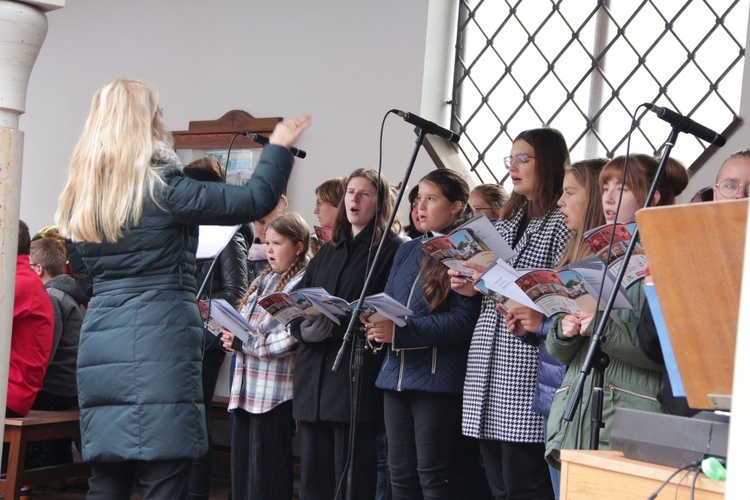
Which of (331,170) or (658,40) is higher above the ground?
(658,40)

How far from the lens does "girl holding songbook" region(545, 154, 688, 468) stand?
2.32 meters

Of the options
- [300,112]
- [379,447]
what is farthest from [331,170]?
[379,447]

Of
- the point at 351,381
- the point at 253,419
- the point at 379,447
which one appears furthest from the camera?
the point at 379,447

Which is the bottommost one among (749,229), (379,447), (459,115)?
(379,447)

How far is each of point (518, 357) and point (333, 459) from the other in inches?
37.1

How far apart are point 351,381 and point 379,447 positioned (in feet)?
2.89

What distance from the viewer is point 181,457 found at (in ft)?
7.88

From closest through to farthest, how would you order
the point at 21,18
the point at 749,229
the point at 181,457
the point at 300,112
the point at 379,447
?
the point at 749,229
the point at 181,457
the point at 21,18
the point at 379,447
the point at 300,112

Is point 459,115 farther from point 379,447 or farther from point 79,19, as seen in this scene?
point 79,19

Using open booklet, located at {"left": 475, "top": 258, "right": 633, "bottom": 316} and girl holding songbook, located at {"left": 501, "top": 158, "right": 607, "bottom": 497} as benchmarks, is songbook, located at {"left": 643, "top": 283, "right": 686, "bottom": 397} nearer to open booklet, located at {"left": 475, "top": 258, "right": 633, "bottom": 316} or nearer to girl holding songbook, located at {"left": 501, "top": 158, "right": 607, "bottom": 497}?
open booklet, located at {"left": 475, "top": 258, "right": 633, "bottom": 316}

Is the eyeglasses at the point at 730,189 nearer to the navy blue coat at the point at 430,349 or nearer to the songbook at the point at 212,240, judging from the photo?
the navy blue coat at the point at 430,349

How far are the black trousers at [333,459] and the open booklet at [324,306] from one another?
42 centimetres

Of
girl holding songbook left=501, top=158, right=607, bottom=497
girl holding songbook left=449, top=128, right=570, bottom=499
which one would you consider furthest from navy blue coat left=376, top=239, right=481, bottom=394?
girl holding songbook left=501, top=158, right=607, bottom=497

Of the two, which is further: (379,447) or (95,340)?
(379,447)
